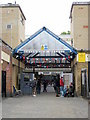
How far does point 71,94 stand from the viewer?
20375mm

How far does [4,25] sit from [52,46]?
55.6ft

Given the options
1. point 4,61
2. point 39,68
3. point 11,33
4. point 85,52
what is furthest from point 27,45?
point 11,33

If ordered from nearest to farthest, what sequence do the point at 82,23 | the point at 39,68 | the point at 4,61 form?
the point at 4,61
the point at 39,68
the point at 82,23

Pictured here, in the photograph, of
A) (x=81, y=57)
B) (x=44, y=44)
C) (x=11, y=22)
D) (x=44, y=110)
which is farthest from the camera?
(x=11, y=22)

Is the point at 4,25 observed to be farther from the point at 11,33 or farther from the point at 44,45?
the point at 44,45

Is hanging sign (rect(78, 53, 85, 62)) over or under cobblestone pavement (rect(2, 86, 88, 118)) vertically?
over

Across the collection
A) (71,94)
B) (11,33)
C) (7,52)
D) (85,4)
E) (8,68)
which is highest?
(85,4)

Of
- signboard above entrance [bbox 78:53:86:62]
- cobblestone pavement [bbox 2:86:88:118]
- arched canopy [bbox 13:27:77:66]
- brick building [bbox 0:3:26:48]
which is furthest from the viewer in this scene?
brick building [bbox 0:3:26:48]

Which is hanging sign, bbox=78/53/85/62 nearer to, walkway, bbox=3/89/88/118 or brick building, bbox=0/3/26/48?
walkway, bbox=3/89/88/118

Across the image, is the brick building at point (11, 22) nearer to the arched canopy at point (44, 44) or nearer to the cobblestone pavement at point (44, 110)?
the arched canopy at point (44, 44)

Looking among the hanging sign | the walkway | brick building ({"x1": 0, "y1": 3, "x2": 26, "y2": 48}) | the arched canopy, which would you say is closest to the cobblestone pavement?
the walkway

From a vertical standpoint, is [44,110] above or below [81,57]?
below

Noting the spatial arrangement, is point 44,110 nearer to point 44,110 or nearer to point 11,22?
point 44,110

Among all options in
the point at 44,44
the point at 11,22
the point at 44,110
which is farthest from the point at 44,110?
the point at 11,22
